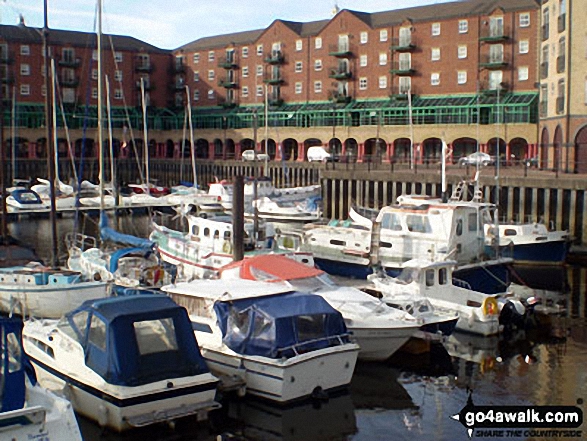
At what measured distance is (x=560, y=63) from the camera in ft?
158

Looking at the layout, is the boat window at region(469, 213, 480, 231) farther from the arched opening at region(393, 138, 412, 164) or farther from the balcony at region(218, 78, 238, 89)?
the balcony at region(218, 78, 238, 89)

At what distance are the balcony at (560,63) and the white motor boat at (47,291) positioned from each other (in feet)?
114

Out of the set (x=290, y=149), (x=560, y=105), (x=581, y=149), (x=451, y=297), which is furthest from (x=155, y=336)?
(x=290, y=149)

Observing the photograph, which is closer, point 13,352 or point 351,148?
point 13,352

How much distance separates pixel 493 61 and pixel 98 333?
57.8 meters

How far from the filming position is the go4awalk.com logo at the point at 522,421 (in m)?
15.3

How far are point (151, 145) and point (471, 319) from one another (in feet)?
241

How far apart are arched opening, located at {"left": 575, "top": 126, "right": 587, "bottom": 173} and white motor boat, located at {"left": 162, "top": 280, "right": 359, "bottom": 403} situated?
109ft

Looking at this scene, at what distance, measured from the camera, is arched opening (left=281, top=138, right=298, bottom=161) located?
8019 cm

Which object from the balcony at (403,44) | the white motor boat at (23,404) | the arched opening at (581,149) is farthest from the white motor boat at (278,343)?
the balcony at (403,44)

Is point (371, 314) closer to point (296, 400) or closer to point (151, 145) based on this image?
point (296, 400)

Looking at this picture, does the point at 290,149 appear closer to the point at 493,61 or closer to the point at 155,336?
the point at 493,61

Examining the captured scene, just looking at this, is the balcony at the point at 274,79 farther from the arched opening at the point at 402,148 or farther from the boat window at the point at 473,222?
the boat window at the point at 473,222

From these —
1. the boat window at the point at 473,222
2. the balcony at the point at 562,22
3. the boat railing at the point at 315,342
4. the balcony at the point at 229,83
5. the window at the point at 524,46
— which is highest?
the window at the point at 524,46
